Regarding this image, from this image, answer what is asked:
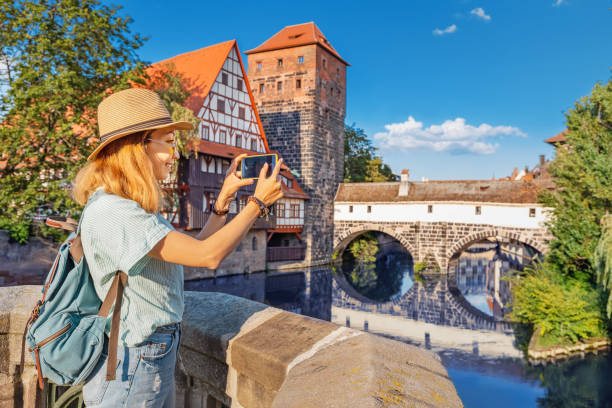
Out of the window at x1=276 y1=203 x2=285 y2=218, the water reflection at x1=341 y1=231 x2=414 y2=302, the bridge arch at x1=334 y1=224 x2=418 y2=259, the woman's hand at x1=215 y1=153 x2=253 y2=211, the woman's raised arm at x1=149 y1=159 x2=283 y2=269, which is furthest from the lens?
the bridge arch at x1=334 y1=224 x2=418 y2=259

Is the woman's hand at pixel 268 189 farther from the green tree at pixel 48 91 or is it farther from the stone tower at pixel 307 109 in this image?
the stone tower at pixel 307 109

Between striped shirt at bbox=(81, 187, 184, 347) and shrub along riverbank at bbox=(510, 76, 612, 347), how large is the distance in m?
11.8

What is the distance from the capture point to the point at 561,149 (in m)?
14.4

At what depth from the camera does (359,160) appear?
113 ft

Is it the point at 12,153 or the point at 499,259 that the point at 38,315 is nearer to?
the point at 12,153

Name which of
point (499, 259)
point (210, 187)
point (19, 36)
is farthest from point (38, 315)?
point (499, 259)

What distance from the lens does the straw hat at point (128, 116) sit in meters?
1.40

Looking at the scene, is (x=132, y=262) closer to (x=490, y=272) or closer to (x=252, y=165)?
(x=252, y=165)

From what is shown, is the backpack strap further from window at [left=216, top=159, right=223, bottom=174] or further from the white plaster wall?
the white plaster wall

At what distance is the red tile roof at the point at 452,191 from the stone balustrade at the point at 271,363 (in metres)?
23.2

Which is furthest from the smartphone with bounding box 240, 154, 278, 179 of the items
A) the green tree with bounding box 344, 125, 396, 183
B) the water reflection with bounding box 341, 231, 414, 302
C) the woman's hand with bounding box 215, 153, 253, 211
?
the green tree with bounding box 344, 125, 396, 183

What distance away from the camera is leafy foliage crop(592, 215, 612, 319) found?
10000mm

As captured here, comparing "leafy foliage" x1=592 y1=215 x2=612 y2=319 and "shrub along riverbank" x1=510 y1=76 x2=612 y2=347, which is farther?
"shrub along riverbank" x1=510 y1=76 x2=612 y2=347

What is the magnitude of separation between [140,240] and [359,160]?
33771 mm
